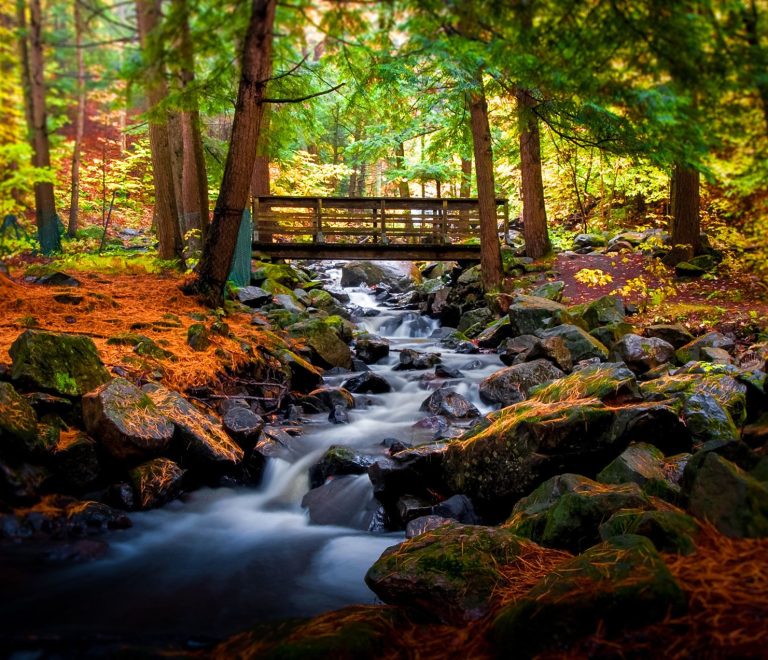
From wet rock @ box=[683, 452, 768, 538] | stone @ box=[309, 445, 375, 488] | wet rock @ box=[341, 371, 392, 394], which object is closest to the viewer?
wet rock @ box=[683, 452, 768, 538]

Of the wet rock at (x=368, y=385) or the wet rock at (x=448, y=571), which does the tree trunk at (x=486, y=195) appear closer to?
the wet rock at (x=368, y=385)

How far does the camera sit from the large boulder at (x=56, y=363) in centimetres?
471

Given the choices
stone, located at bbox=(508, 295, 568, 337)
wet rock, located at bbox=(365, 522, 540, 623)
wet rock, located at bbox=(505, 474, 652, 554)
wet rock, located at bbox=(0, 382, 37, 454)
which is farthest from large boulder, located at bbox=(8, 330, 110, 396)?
stone, located at bbox=(508, 295, 568, 337)

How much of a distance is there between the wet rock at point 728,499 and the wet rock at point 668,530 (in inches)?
3.8

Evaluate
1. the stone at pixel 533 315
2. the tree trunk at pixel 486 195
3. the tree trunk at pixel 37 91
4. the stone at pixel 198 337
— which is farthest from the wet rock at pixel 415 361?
the tree trunk at pixel 37 91

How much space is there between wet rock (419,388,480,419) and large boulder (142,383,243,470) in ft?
9.56

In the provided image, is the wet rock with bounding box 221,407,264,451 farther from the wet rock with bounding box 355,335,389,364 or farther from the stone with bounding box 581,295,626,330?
the stone with bounding box 581,295,626,330

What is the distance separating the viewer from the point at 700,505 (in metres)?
2.65

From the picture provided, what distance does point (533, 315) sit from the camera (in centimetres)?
1020

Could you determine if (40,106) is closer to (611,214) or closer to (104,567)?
(104,567)

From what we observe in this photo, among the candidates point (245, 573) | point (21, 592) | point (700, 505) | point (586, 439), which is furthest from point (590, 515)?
point (21, 592)

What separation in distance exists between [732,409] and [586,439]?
5.89 ft

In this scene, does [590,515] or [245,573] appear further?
[245,573]

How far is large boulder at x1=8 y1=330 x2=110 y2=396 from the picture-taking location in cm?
471
